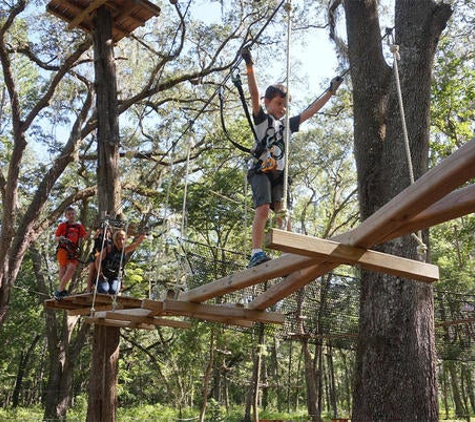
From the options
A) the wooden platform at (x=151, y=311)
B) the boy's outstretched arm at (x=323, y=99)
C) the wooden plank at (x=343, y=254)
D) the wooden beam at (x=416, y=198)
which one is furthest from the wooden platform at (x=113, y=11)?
the wooden plank at (x=343, y=254)

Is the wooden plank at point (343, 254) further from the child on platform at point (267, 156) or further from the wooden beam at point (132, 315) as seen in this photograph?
the wooden beam at point (132, 315)

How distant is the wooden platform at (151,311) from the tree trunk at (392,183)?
742 mm

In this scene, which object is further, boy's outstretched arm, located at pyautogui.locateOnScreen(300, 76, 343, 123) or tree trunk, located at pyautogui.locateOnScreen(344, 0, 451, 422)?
tree trunk, located at pyautogui.locateOnScreen(344, 0, 451, 422)

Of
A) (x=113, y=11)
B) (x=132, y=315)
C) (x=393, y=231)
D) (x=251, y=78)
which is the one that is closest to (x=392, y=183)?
(x=251, y=78)

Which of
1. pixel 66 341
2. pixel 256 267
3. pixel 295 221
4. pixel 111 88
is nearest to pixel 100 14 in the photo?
pixel 111 88

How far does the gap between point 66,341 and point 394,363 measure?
9.08 metres

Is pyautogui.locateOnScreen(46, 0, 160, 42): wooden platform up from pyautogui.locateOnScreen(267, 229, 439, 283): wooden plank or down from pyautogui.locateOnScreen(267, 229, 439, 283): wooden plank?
up

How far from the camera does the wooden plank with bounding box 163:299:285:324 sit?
125 inches

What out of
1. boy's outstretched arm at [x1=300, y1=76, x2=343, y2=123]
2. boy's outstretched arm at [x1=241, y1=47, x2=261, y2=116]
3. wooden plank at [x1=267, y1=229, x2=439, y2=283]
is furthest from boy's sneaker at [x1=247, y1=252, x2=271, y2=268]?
boy's outstretched arm at [x1=300, y1=76, x2=343, y2=123]

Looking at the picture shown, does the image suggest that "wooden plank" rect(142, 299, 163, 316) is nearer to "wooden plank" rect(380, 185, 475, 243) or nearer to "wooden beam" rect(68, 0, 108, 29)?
"wooden plank" rect(380, 185, 475, 243)

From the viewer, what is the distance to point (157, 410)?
56.1ft

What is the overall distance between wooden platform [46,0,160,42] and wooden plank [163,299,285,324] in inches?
148

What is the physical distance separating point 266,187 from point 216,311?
1.11 metres

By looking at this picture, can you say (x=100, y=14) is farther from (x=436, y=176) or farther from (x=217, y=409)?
(x=217, y=409)
